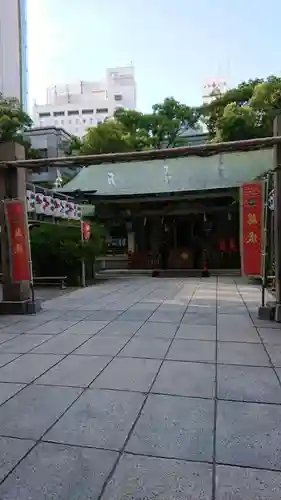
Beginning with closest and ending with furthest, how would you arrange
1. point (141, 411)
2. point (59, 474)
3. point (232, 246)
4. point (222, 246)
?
point (59, 474) → point (141, 411) → point (232, 246) → point (222, 246)

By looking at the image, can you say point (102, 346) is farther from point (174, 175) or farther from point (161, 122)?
point (161, 122)

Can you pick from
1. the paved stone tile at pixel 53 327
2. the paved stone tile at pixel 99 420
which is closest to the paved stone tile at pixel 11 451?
the paved stone tile at pixel 99 420

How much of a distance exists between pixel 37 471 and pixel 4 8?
65686 mm

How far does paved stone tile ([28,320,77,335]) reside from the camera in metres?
5.83

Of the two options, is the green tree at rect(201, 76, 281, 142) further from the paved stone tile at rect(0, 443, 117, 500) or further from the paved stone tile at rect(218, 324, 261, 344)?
the paved stone tile at rect(0, 443, 117, 500)

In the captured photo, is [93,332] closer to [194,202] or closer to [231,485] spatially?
[231,485]

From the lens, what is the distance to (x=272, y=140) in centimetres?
586

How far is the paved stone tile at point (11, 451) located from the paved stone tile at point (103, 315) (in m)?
3.94

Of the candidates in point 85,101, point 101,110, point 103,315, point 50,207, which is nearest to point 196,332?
point 103,315

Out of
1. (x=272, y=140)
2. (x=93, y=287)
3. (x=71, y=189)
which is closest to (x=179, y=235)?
(x=71, y=189)

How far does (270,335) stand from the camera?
5277mm

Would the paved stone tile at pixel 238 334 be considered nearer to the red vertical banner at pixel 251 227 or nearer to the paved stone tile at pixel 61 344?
the red vertical banner at pixel 251 227

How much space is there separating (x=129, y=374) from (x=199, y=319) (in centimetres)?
278

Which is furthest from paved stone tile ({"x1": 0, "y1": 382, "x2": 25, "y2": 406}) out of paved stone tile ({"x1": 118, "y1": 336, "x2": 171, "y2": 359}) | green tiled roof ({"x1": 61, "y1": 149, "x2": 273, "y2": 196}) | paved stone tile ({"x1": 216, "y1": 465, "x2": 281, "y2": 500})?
green tiled roof ({"x1": 61, "y1": 149, "x2": 273, "y2": 196})
